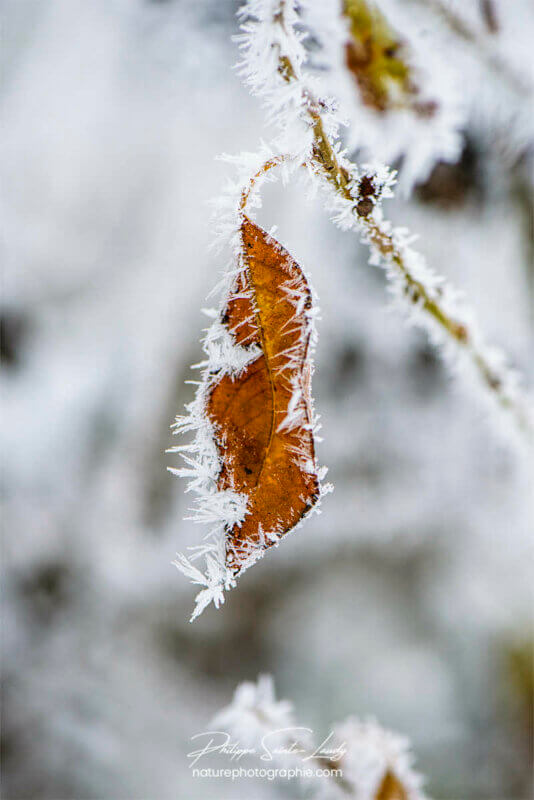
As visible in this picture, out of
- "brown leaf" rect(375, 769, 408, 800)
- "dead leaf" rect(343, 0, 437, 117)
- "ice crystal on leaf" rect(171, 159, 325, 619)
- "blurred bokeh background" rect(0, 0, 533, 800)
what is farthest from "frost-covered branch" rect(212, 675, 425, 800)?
"dead leaf" rect(343, 0, 437, 117)

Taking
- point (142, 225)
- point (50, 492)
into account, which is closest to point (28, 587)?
point (50, 492)

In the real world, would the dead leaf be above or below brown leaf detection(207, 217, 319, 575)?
above

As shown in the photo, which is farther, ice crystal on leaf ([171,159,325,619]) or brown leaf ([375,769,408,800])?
brown leaf ([375,769,408,800])

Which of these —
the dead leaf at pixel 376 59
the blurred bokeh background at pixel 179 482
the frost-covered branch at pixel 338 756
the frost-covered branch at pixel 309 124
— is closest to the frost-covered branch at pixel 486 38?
the dead leaf at pixel 376 59

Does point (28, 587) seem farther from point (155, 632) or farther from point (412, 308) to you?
point (412, 308)

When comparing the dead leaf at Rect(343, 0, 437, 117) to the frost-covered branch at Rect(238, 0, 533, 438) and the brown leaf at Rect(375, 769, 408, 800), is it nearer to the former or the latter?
the frost-covered branch at Rect(238, 0, 533, 438)

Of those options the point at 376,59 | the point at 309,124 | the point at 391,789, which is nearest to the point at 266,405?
the point at 309,124

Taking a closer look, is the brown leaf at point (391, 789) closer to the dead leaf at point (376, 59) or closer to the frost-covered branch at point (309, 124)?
the frost-covered branch at point (309, 124)
